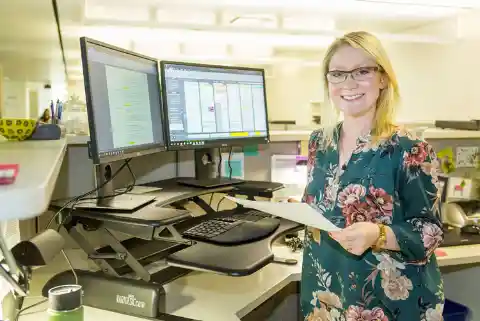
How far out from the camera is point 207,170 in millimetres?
1857

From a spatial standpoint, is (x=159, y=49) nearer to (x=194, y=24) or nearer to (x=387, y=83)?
(x=194, y=24)

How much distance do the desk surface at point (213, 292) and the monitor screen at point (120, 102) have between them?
38cm

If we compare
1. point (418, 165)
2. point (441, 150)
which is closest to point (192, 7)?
point (441, 150)

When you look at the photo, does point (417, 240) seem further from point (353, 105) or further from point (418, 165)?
point (353, 105)

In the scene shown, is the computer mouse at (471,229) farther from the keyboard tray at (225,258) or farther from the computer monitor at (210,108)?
the keyboard tray at (225,258)

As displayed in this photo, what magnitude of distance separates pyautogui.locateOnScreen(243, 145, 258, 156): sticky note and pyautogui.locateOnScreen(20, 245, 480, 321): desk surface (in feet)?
1.88

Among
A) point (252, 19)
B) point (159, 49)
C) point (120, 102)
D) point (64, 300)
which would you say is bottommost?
point (64, 300)

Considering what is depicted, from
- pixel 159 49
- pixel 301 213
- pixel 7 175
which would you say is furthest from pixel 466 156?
pixel 159 49

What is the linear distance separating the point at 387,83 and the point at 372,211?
35 centimetres

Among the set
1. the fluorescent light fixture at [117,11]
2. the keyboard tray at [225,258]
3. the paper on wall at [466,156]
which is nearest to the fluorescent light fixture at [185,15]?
the fluorescent light fixture at [117,11]

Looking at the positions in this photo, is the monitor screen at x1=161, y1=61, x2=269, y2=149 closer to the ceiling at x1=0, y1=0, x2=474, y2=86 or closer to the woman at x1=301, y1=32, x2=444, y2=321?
the woman at x1=301, y1=32, x2=444, y2=321

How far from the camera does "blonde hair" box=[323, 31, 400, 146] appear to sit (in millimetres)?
1274

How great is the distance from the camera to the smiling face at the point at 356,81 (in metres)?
1.28

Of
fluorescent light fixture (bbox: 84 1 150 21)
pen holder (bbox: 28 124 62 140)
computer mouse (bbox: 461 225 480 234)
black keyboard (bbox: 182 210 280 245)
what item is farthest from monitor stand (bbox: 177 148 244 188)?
fluorescent light fixture (bbox: 84 1 150 21)
